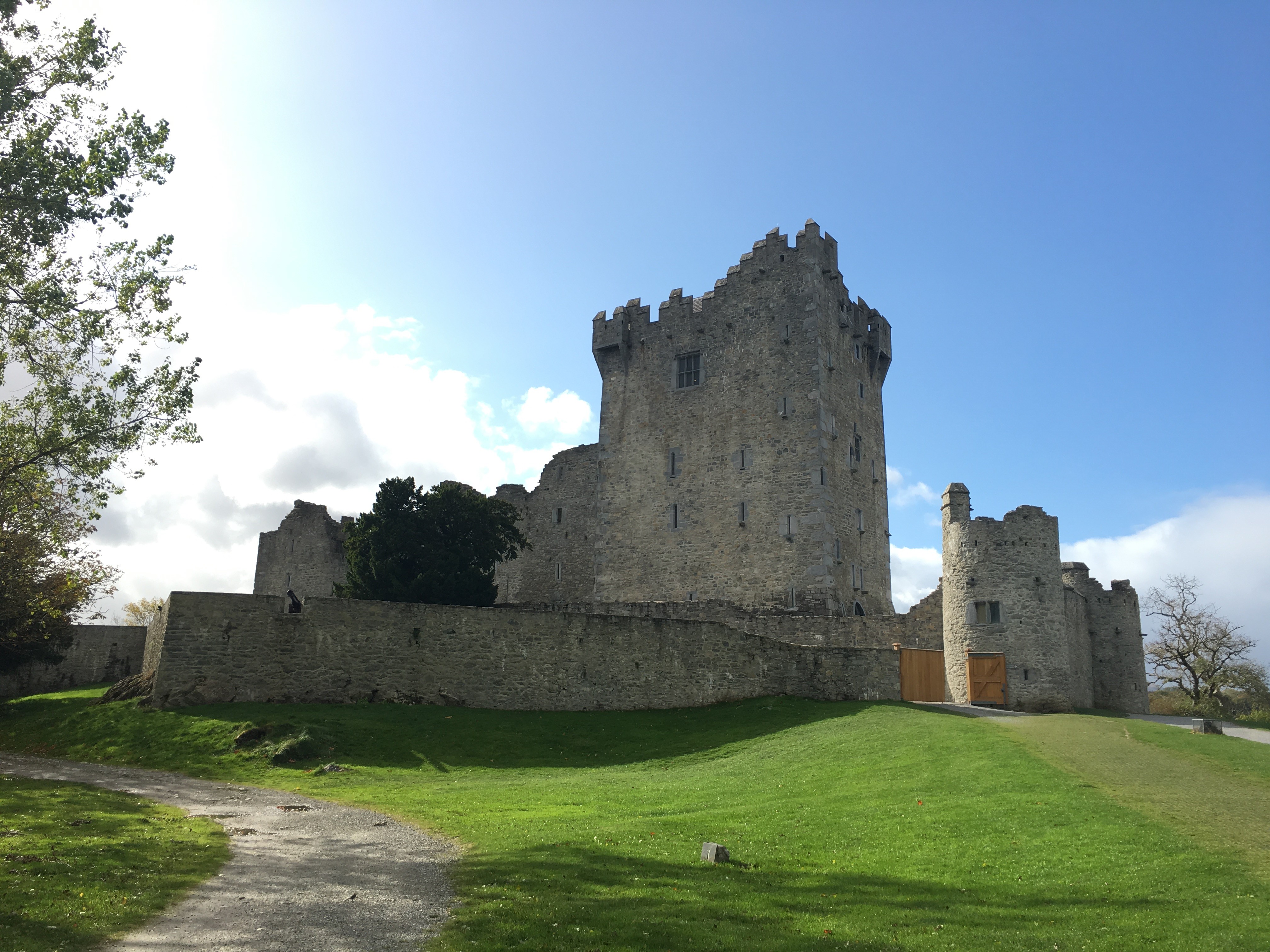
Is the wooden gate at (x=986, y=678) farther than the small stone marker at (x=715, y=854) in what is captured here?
Yes

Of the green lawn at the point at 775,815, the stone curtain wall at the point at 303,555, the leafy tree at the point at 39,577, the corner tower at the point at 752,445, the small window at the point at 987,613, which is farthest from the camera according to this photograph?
the stone curtain wall at the point at 303,555

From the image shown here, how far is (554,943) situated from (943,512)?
25112 mm

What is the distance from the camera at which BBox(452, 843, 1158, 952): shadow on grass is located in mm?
8461

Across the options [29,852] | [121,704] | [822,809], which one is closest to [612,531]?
[121,704]

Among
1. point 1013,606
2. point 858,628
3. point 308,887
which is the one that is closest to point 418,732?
point 308,887

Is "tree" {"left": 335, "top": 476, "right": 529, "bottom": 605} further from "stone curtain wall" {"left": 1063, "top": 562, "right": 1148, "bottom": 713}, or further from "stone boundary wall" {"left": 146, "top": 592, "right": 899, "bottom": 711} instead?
"stone curtain wall" {"left": 1063, "top": 562, "right": 1148, "bottom": 713}

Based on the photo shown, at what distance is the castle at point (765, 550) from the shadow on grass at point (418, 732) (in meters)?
1.32

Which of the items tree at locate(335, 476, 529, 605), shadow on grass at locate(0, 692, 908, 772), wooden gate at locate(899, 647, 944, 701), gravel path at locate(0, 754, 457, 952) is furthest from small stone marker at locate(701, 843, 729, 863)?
tree at locate(335, 476, 529, 605)

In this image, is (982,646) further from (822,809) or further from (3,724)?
(3,724)

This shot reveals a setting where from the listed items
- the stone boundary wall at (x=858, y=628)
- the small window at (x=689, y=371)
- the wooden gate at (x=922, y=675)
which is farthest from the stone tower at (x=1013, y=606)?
the small window at (x=689, y=371)

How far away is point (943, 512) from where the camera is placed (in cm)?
3064

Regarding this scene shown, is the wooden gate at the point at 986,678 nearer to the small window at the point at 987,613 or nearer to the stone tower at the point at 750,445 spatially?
the small window at the point at 987,613

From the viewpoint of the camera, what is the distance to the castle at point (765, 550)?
27859 millimetres

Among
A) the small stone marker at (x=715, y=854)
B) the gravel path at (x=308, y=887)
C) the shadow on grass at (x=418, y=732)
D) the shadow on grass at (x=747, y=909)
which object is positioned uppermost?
the shadow on grass at (x=418, y=732)
